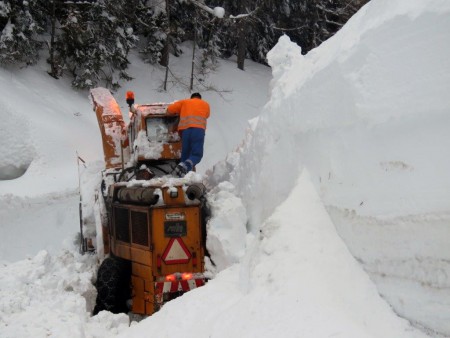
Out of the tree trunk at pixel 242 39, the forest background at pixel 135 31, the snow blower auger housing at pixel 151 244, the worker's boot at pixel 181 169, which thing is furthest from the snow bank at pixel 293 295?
the tree trunk at pixel 242 39

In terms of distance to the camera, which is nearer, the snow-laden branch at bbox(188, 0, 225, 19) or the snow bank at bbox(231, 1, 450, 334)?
the snow bank at bbox(231, 1, 450, 334)

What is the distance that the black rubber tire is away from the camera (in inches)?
246

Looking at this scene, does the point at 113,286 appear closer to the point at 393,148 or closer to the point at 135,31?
the point at 393,148

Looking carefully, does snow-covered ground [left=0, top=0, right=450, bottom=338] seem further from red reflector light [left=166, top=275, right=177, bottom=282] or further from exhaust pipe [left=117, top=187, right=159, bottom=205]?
exhaust pipe [left=117, top=187, right=159, bottom=205]

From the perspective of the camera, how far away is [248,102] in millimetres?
20672

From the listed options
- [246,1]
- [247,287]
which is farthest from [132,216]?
[246,1]

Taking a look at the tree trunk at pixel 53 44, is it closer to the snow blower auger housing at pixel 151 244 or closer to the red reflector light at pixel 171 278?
the snow blower auger housing at pixel 151 244

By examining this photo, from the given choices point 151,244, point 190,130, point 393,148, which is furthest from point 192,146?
point 393,148

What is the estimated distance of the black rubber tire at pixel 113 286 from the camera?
20.5 ft

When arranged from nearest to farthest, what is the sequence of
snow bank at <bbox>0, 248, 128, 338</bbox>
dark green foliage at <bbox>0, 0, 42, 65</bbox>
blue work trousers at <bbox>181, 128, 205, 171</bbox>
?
snow bank at <bbox>0, 248, 128, 338</bbox> < blue work trousers at <bbox>181, 128, 205, 171</bbox> < dark green foliage at <bbox>0, 0, 42, 65</bbox>

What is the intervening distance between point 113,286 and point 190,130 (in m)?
2.46

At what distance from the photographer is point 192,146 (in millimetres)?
7453

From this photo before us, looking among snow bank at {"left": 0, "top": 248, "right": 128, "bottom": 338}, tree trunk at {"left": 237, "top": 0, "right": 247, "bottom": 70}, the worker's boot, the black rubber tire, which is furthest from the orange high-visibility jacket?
tree trunk at {"left": 237, "top": 0, "right": 247, "bottom": 70}

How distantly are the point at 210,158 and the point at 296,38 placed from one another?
11965 millimetres
